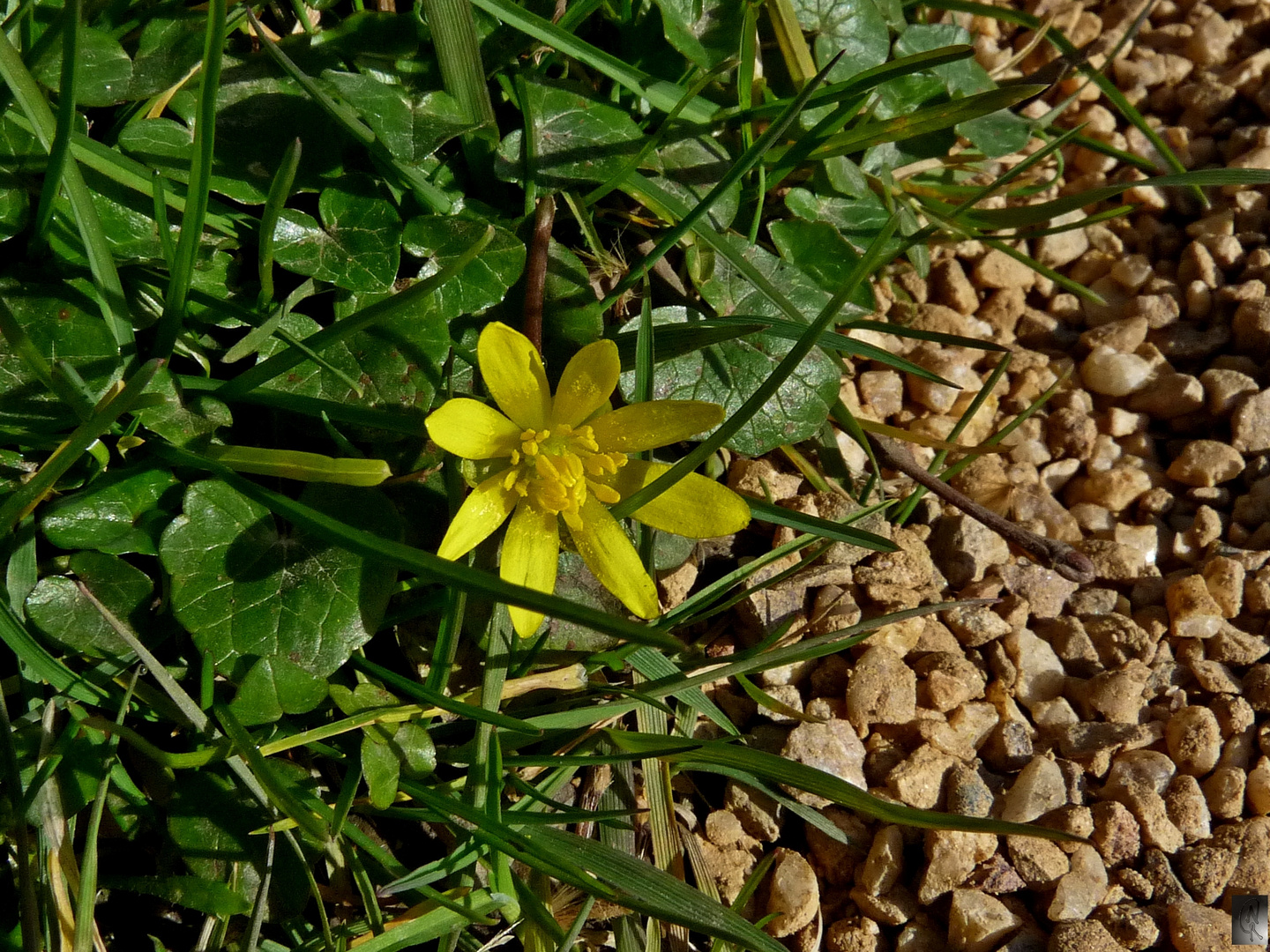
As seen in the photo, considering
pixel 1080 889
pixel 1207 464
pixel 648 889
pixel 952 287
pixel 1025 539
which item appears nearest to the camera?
pixel 648 889

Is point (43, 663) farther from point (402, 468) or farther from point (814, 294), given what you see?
point (814, 294)

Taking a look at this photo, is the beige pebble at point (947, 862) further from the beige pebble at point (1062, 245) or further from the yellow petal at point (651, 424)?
the beige pebble at point (1062, 245)

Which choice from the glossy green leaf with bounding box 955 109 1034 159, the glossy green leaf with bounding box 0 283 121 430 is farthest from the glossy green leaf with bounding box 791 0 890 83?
the glossy green leaf with bounding box 0 283 121 430

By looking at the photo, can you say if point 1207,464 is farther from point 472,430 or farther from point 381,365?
point 381,365

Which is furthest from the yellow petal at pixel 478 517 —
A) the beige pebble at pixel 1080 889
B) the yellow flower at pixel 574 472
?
the beige pebble at pixel 1080 889

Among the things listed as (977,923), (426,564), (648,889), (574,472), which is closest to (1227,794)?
(977,923)

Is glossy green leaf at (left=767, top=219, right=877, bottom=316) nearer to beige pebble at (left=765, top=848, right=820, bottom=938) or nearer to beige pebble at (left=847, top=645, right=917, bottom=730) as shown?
beige pebble at (left=847, top=645, right=917, bottom=730)
